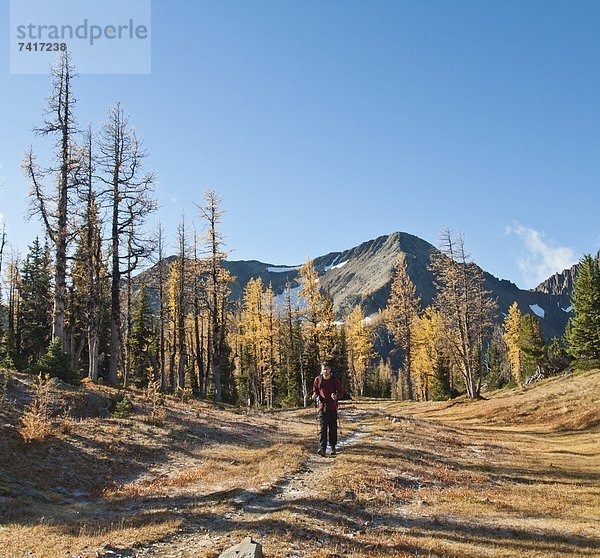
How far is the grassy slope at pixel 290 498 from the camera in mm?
7039

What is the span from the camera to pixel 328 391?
12.8 meters

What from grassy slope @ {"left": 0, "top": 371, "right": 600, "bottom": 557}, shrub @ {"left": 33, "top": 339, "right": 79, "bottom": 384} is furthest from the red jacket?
shrub @ {"left": 33, "top": 339, "right": 79, "bottom": 384}

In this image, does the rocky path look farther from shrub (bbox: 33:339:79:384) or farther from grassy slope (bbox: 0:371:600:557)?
shrub (bbox: 33:339:79:384)

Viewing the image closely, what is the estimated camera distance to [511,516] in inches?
363

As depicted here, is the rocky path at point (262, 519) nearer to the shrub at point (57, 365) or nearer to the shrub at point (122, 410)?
the shrub at point (122, 410)

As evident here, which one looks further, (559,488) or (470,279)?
(470,279)

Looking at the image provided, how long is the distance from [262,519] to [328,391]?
5.45 m

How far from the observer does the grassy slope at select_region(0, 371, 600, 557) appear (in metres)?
7.04

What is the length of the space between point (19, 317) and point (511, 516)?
5067cm

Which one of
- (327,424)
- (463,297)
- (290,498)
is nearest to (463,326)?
(463,297)

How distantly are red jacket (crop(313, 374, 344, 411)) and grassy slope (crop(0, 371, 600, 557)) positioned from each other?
1.66 meters

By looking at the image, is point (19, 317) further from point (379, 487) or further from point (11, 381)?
point (379, 487)

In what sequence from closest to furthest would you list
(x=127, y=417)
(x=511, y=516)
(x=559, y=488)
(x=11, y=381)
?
(x=511, y=516) < (x=559, y=488) < (x=11, y=381) < (x=127, y=417)

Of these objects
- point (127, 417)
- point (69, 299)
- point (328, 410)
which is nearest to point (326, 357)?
point (69, 299)
